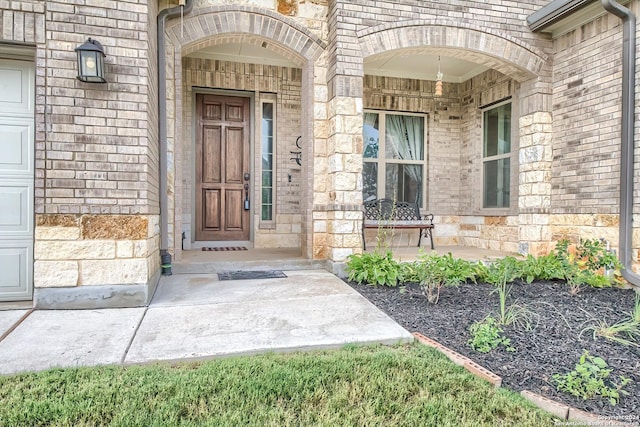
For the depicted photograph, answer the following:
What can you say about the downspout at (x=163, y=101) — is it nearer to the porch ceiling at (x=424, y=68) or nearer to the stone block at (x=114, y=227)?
the stone block at (x=114, y=227)

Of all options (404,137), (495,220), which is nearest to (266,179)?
(404,137)

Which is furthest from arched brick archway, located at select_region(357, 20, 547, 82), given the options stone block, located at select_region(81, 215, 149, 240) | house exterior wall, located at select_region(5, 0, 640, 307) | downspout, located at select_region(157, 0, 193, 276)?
stone block, located at select_region(81, 215, 149, 240)

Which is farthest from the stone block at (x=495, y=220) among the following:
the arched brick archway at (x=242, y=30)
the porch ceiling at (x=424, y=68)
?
the arched brick archway at (x=242, y=30)

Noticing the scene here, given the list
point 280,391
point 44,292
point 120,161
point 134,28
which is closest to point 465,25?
point 134,28

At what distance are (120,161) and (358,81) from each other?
251cm

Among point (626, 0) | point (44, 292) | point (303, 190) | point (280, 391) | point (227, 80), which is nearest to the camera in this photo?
point (280, 391)

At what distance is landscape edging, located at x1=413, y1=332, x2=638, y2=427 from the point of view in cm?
155

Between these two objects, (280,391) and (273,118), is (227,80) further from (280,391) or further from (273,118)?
(280,391)

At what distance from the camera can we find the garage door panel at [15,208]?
2.97m

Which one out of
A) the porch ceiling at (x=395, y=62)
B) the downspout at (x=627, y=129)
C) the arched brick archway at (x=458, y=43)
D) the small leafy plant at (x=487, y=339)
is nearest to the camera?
the small leafy plant at (x=487, y=339)

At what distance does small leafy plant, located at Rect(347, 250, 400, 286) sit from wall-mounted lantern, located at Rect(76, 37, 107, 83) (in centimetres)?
270

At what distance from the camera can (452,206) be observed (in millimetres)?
6359

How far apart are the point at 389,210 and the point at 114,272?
3.84 m

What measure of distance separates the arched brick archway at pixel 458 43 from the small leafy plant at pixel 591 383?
A: 347 centimetres
